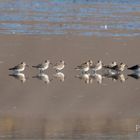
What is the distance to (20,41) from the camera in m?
26.8

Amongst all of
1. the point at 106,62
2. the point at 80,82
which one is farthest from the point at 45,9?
the point at 80,82

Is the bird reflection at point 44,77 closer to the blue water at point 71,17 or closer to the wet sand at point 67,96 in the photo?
the wet sand at point 67,96

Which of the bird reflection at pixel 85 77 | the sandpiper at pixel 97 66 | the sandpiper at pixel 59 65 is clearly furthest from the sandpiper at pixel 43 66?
the sandpiper at pixel 97 66

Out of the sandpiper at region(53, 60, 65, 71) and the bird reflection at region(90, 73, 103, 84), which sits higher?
the sandpiper at region(53, 60, 65, 71)

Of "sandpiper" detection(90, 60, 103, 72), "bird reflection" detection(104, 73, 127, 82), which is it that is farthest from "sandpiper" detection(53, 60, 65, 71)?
"bird reflection" detection(104, 73, 127, 82)

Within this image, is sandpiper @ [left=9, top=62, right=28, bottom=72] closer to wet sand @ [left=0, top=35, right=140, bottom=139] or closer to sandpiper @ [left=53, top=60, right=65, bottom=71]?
wet sand @ [left=0, top=35, right=140, bottom=139]

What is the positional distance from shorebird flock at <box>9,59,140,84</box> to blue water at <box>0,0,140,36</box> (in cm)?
760

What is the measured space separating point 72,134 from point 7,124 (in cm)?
148

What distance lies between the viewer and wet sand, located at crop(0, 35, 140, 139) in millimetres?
15117

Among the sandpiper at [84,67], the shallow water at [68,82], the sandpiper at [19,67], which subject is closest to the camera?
the shallow water at [68,82]

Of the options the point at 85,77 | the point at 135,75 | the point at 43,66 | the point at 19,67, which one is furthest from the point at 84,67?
the point at 19,67

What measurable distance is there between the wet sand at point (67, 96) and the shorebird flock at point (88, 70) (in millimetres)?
200

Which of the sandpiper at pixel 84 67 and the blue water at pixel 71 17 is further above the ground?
the blue water at pixel 71 17

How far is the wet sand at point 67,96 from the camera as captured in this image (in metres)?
15.1
